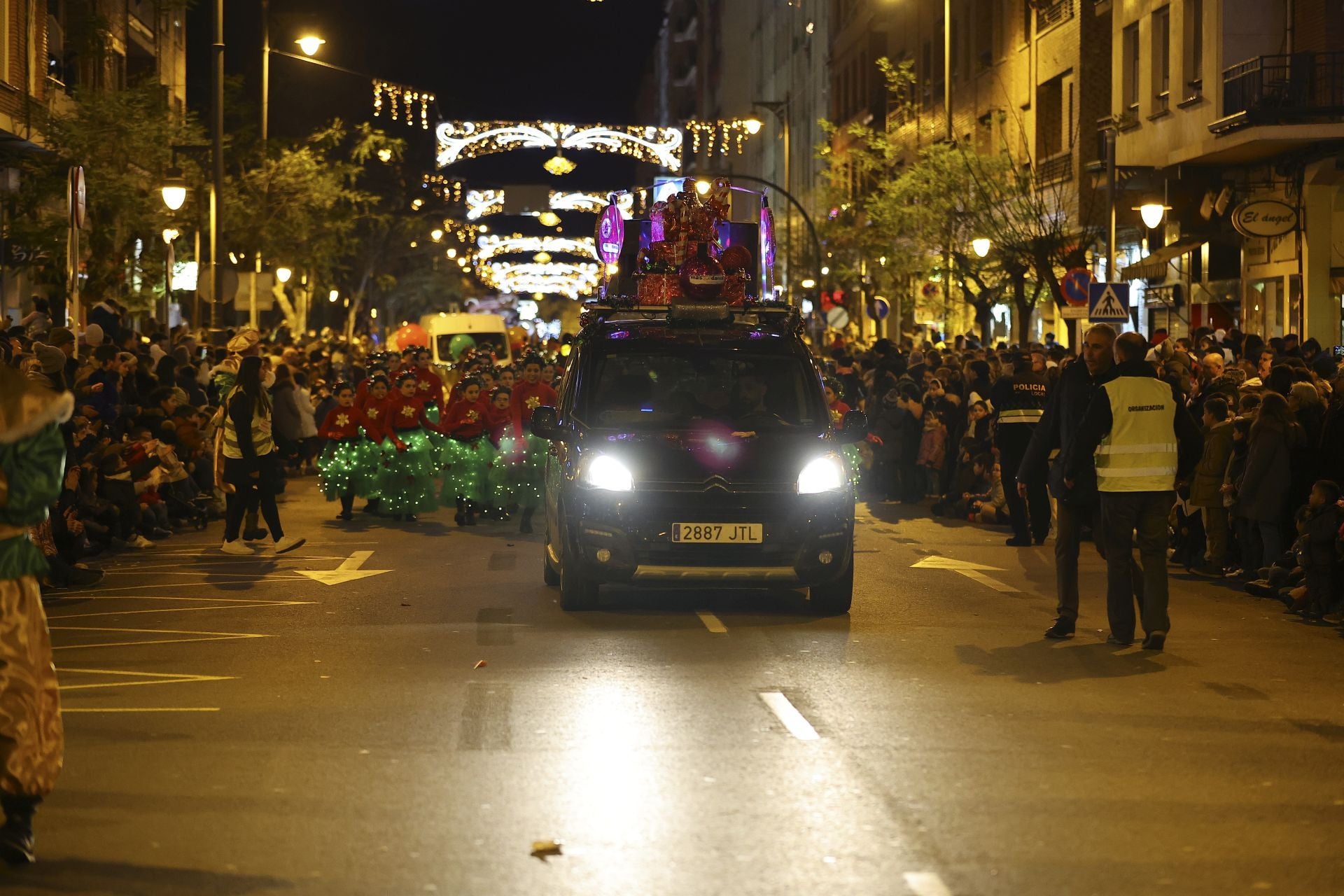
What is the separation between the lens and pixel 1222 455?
1678 cm

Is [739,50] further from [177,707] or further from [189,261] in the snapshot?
[177,707]

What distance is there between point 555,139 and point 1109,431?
5987 cm

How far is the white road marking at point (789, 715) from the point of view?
933 cm

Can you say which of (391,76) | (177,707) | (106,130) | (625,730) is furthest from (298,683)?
(391,76)

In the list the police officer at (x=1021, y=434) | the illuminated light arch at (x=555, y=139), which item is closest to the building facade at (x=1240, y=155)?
the police officer at (x=1021, y=434)

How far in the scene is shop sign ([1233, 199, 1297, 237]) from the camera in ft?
95.7

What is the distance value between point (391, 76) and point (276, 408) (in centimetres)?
7874

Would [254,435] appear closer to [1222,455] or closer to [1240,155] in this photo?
[1222,455]

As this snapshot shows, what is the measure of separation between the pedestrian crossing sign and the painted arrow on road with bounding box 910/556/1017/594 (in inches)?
396

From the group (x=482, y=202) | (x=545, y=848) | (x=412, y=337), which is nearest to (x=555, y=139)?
(x=412, y=337)

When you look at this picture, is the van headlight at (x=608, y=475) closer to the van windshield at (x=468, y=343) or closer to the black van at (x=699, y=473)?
the black van at (x=699, y=473)

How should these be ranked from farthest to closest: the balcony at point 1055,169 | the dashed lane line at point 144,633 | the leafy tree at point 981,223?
the balcony at point 1055,169 < the leafy tree at point 981,223 < the dashed lane line at point 144,633

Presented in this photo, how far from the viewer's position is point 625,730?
941cm

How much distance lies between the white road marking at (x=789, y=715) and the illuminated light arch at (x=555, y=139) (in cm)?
6058
